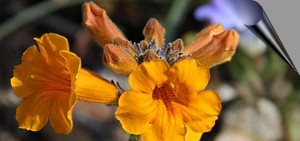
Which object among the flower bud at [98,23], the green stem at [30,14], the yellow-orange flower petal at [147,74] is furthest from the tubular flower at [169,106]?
the green stem at [30,14]

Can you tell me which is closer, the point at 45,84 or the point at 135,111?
the point at 135,111

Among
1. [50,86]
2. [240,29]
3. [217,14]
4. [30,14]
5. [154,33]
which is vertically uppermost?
[50,86]

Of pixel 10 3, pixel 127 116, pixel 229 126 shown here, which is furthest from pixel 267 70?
pixel 127 116

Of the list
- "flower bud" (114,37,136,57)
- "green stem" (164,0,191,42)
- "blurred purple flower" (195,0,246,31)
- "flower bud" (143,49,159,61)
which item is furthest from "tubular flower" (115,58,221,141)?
"green stem" (164,0,191,42)

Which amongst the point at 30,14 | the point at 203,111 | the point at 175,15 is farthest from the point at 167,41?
the point at 203,111

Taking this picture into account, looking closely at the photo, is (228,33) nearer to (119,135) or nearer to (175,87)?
(175,87)

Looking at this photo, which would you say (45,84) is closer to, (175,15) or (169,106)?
(169,106)
